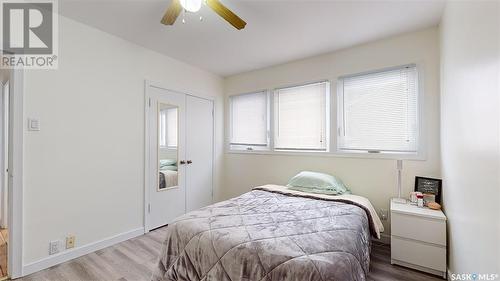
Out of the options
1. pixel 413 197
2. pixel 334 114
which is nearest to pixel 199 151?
pixel 334 114

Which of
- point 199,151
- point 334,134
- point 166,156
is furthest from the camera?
point 199,151

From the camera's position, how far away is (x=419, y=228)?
2084mm

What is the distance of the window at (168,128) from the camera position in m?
3.26

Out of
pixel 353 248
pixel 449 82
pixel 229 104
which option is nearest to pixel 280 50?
pixel 229 104

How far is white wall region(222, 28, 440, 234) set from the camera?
A: 8.04 ft

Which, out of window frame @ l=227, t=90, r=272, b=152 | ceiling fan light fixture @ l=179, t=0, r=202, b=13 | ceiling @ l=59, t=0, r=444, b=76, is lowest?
window frame @ l=227, t=90, r=272, b=152

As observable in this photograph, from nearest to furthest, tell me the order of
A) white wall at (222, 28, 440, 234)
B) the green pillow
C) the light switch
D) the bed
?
the bed
the light switch
white wall at (222, 28, 440, 234)
the green pillow

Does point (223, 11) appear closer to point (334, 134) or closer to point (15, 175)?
point (334, 134)

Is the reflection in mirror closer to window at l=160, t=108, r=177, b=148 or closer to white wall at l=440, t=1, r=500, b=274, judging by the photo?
window at l=160, t=108, r=177, b=148

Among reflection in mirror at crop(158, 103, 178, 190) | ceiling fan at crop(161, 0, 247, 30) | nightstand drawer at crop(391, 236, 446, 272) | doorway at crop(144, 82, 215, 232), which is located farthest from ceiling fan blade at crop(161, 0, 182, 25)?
nightstand drawer at crop(391, 236, 446, 272)

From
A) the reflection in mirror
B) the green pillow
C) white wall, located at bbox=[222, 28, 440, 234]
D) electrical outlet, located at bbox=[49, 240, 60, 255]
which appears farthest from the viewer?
the reflection in mirror

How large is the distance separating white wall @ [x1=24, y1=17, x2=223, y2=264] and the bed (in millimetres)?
1277

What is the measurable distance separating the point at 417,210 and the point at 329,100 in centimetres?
169

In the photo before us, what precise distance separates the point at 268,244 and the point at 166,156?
2.38 meters
